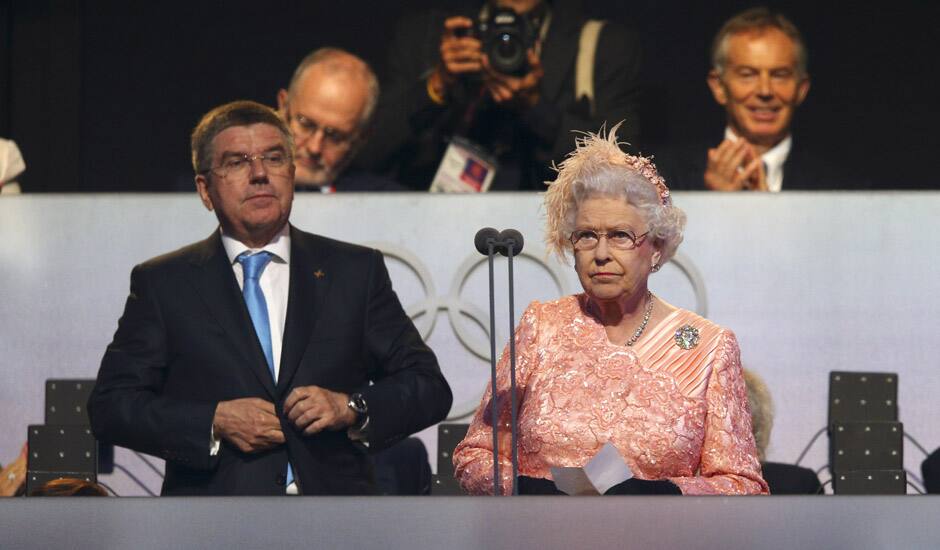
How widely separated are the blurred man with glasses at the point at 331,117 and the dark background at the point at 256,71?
0.29 m

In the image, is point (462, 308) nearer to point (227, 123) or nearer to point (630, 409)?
point (227, 123)

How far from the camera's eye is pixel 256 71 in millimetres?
5938

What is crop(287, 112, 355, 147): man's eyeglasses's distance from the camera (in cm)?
521

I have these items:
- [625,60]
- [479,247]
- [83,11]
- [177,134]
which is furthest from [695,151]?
[479,247]

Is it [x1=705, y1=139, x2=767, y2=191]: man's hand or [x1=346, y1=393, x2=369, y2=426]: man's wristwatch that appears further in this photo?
[x1=705, y1=139, x2=767, y2=191]: man's hand

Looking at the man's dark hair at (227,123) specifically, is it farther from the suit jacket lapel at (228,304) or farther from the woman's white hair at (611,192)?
the woman's white hair at (611,192)

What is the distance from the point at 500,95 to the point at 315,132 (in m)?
0.63

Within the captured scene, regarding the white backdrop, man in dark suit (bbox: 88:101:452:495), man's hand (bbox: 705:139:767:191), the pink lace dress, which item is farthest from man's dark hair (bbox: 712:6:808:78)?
the pink lace dress

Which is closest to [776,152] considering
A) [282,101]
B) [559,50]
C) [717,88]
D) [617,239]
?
[717,88]

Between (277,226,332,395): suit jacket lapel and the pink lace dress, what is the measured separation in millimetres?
490

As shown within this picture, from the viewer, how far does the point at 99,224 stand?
4.58 meters

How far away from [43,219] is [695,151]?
207 centimetres

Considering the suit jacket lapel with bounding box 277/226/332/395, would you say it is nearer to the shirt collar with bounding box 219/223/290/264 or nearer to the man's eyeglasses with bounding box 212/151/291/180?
the shirt collar with bounding box 219/223/290/264

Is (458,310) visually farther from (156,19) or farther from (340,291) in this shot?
(156,19)
